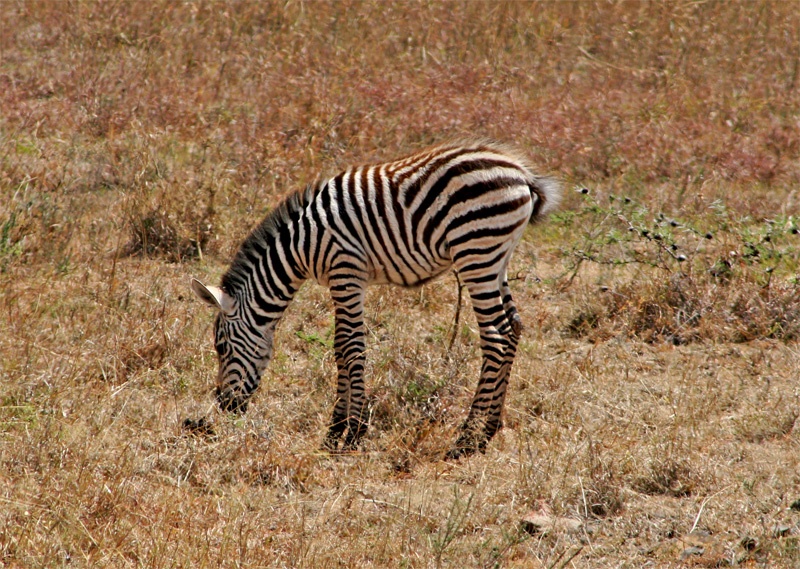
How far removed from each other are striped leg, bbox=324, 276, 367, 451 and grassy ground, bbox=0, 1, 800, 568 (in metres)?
0.17

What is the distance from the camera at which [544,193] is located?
6.76 m

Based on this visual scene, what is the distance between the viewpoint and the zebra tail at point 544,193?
672 centimetres

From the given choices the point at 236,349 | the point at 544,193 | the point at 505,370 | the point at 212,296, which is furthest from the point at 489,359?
the point at 212,296

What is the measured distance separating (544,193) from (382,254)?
1.24 meters

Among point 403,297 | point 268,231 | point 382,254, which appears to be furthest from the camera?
point 403,297

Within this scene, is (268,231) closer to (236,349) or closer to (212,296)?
(212,296)

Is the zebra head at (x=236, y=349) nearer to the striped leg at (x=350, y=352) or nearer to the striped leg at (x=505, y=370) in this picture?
the striped leg at (x=350, y=352)

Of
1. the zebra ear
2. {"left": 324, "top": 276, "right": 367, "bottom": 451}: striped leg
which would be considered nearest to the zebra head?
the zebra ear

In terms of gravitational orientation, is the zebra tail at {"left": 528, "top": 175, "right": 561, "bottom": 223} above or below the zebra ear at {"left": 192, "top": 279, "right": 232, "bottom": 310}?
above

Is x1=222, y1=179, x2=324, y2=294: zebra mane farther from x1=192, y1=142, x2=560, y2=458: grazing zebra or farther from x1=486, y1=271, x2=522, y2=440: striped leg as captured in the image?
x1=486, y1=271, x2=522, y2=440: striped leg

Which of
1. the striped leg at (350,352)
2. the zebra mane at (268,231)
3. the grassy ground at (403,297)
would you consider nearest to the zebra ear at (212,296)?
the zebra mane at (268,231)

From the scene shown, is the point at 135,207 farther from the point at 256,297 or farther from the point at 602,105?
the point at 602,105

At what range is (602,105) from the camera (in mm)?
12273

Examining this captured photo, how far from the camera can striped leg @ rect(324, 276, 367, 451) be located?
6621 mm
